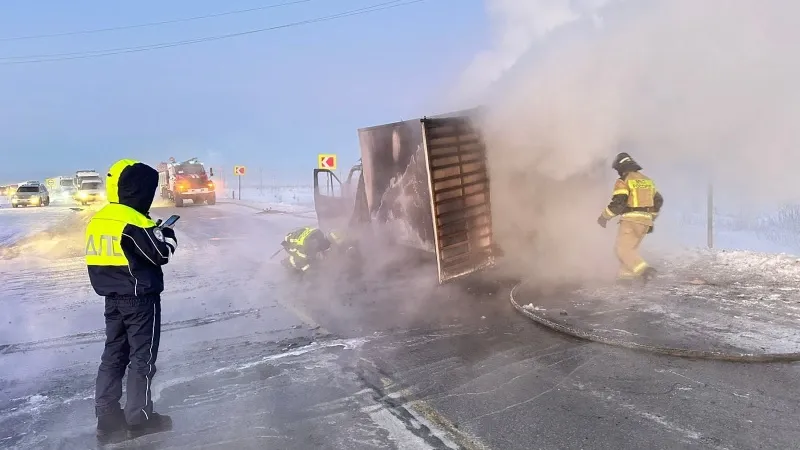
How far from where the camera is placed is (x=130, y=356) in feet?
11.2

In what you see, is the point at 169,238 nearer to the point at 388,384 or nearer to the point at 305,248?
the point at 388,384

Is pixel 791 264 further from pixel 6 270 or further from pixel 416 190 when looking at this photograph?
pixel 6 270

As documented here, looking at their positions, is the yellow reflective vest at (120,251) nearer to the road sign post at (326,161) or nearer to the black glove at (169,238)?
the black glove at (169,238)

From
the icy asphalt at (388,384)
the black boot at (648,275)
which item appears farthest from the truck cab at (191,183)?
the black boot at (648,275)

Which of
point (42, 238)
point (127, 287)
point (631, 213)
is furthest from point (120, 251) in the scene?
point (42, 238)

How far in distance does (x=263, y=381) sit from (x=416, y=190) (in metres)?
4.61

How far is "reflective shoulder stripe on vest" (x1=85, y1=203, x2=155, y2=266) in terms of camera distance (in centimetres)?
329

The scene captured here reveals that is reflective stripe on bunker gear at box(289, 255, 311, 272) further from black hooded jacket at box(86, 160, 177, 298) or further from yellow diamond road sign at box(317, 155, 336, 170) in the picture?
yellow diamond road sign at box(317, 155, 336, 170)

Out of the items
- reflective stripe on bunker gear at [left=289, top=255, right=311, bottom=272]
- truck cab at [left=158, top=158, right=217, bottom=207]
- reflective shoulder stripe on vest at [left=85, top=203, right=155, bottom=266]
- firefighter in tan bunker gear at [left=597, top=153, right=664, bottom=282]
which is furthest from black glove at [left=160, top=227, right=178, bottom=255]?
truck cab at [left=158, top=158, right=217, bottom=207]

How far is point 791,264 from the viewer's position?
23.4 feet

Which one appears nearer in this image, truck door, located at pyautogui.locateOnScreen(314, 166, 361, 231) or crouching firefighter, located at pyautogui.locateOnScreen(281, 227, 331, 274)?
crouching firefighter, located at pyautogui.locateOnScreen(281, 227, 331, 274)

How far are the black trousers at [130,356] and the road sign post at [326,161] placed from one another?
15096 mm

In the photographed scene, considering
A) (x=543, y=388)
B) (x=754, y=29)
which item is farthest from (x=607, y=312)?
(x=754, y=29)

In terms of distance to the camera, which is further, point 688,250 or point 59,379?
point 688,250
